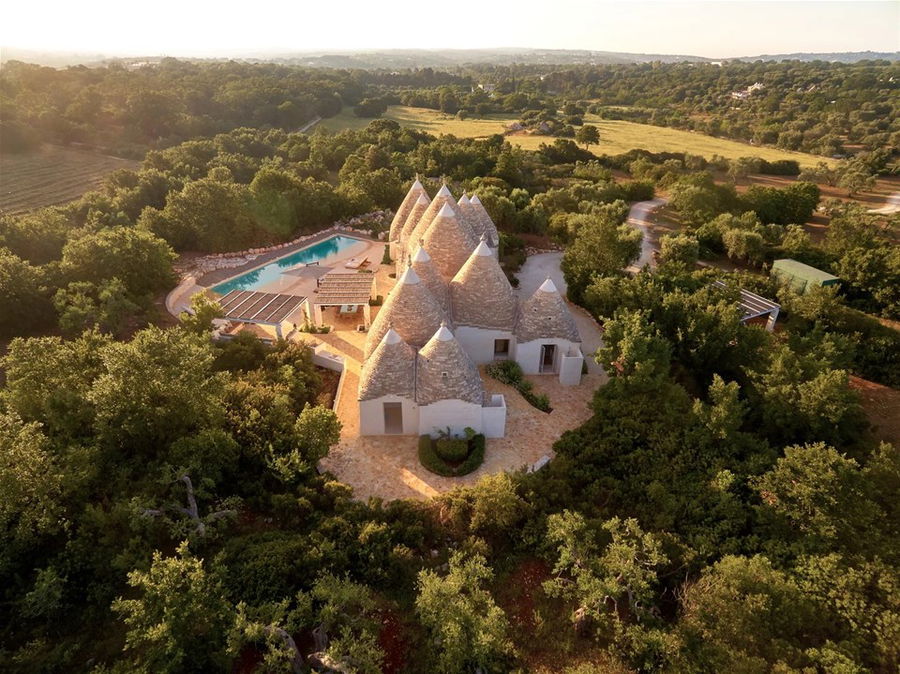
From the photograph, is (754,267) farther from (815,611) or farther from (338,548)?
(338,548)

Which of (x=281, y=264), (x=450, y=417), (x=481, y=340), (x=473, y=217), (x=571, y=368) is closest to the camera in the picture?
(x=450, y=417)

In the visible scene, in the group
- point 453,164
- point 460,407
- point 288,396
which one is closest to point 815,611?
point 460,407

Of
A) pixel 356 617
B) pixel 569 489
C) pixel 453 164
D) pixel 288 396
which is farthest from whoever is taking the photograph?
pixel 453 164

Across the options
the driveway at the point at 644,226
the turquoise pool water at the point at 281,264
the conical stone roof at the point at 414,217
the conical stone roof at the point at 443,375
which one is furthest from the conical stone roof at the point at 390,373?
the driveway at the point at 644,226

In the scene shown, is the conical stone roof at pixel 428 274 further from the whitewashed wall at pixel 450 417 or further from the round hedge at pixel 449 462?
the round hedge at pixel 449 462

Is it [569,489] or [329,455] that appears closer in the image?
[569,489]

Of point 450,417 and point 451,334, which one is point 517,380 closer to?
point 450,417

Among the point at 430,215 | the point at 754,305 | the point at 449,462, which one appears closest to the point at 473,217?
the point at 430,215
